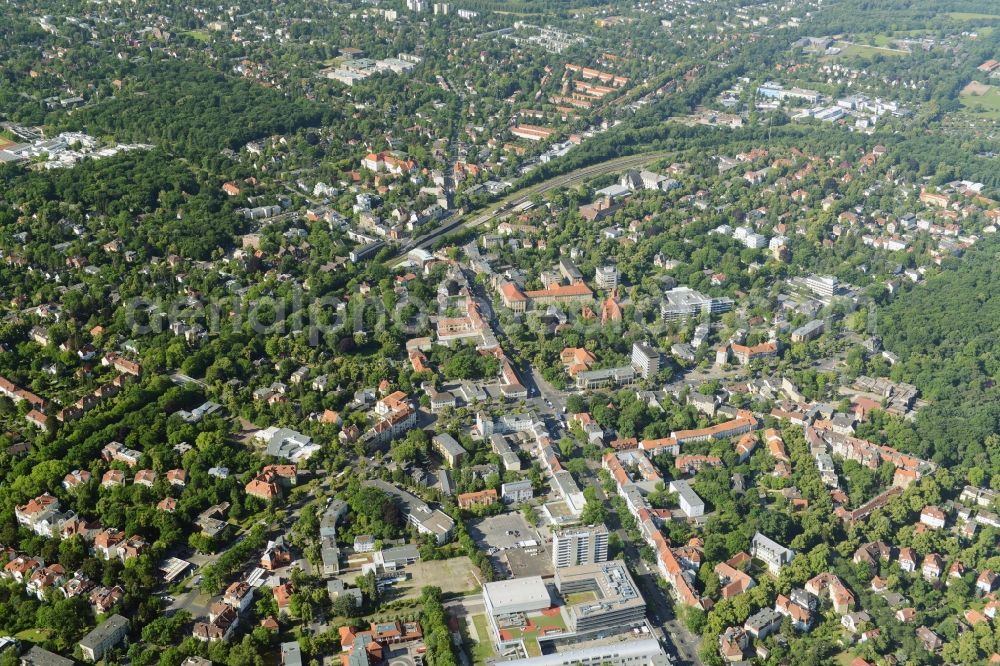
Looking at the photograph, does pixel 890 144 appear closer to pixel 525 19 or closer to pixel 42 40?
pixel 525 19

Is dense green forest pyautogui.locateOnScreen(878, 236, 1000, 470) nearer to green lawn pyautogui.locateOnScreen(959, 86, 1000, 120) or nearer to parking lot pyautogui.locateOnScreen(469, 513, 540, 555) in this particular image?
parking lot pyautogui.locateOnScreen(469, 513, 540, 555)

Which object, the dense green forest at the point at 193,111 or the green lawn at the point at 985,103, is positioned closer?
the dense green forest at the point at 193,111

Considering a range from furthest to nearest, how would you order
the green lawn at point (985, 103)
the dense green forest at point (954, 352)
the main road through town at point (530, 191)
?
the green lawn at point (985, 103) → the main road through town at point (530, 191) → the dense green forest at point (954, 352)

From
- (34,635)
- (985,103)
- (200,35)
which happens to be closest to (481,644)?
(34,635)

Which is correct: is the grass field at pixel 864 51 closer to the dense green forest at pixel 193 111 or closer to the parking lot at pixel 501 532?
the dense green forest at pixel 193 111

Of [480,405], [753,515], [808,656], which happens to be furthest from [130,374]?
[808,656]

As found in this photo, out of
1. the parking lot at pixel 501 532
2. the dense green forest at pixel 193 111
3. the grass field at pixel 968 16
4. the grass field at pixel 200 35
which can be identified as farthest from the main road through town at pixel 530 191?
the grass field at pixel 968 16

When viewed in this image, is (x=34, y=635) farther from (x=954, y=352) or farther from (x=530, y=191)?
(x=530, y=191)
